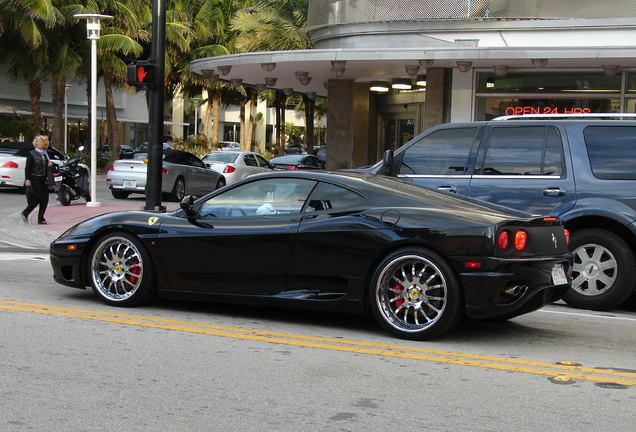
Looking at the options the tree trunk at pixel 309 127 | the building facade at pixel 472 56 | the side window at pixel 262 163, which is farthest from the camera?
the tree trunk at pixel 309 127

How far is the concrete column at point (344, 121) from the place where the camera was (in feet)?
66.8

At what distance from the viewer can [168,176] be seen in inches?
857

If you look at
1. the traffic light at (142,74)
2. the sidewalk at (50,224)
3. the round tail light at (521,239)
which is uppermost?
the traffic light at (142,74)

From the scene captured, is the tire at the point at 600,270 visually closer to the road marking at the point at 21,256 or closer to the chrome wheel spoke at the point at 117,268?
the chrome wheel spoke at the point at 117,268

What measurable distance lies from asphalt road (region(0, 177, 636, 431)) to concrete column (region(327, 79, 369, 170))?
1323cm

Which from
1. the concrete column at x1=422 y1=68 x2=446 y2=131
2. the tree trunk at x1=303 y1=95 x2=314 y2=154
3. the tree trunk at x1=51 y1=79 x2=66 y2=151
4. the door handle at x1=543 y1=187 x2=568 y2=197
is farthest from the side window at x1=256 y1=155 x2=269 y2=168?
the door handle at x1=543 y1=187 x2=568 y2=197

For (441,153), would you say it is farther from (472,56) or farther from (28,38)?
(28,38)

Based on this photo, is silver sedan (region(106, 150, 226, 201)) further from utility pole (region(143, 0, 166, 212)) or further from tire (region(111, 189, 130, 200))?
utility pole (region(143, 0, 166, 212))

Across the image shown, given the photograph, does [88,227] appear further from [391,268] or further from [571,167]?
[571,167]

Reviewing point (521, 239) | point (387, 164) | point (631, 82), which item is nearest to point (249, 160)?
point (631, 82)

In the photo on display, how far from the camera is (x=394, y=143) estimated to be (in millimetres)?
21078

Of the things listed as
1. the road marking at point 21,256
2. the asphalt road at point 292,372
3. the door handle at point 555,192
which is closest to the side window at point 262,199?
the asphalt road at point 292,372

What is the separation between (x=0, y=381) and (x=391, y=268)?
9.53 ft

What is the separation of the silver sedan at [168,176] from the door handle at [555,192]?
14403mm
